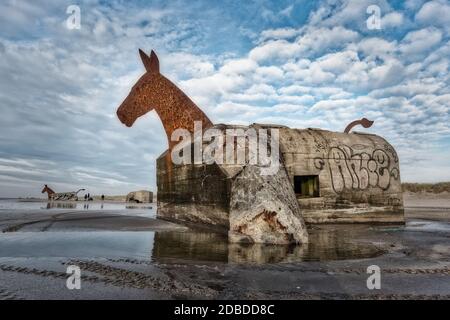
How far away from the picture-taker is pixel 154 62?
9344mm

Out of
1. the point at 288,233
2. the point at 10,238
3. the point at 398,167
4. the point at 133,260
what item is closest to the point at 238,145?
the point at 288,233

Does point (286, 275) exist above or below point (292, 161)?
below

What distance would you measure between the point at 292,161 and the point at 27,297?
7.14 m

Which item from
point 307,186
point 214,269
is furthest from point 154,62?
point 214,269

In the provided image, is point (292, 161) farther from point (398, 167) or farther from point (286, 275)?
point (286, 275)

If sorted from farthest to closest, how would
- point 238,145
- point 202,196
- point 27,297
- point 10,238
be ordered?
point 202,196, point 238,145, point 10,238, point 27,297

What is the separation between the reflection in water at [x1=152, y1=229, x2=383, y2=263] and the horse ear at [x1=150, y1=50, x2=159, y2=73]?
5613 millimetres

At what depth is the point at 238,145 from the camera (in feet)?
20.7

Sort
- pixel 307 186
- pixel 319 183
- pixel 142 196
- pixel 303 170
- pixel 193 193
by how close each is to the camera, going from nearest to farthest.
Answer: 1. pixel 193 193
2. pixel 303 170
3. pixel 319 183
4. pixel 307 186
5. pixel 142 196

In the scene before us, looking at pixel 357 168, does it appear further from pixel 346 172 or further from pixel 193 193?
pixel 193 193

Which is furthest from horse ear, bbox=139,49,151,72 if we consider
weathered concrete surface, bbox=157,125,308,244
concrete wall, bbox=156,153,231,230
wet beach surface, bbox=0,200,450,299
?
wet beach surface, bbox=0,200,450,299

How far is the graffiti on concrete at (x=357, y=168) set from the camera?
900 centimetres

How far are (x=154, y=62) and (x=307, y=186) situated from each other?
18.1 feet

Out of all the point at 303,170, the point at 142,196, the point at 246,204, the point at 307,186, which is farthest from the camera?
the point at 142,196
